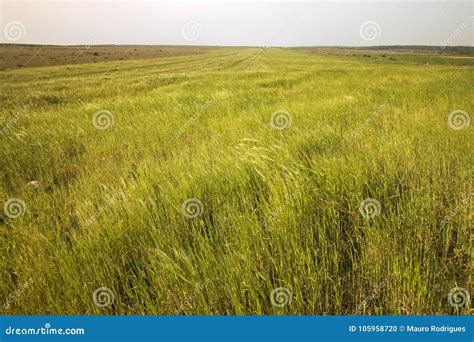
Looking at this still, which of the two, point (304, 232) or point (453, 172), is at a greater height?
point (453, 172)

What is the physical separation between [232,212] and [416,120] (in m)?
4.67

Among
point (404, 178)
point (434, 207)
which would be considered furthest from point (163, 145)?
point (434, 207)

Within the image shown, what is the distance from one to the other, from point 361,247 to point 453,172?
1.67 m

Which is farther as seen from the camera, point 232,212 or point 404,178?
point 404,178

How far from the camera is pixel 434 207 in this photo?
7.08 feet

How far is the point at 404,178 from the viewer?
2564mm

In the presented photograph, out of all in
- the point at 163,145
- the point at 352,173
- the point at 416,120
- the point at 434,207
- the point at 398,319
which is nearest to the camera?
the point at 398,319

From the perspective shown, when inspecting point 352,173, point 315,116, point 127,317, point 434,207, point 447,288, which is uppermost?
point 315,116

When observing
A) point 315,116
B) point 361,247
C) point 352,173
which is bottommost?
point 361,247

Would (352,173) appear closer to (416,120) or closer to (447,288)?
(447,288)

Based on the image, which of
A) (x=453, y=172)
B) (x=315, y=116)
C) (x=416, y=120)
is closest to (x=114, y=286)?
(x=453, y=172)

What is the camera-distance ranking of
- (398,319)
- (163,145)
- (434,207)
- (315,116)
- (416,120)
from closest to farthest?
(398,319) → (434,207) → (163,145) → (416,120) → (315,116)

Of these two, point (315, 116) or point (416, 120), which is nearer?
point (416, 120)

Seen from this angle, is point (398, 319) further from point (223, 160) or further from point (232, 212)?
point (223, 160)
